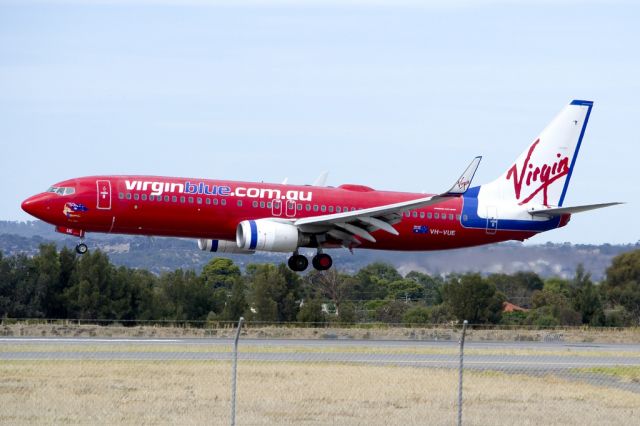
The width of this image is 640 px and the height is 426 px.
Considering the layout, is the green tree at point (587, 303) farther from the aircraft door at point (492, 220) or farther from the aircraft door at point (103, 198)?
the aircraft door at point (103, 198)

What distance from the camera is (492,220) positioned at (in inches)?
1962

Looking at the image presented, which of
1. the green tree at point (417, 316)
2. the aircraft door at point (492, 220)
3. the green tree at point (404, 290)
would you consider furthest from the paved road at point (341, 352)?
the green tree at point (404, 290)

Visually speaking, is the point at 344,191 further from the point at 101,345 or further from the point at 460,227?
the point at 101,345

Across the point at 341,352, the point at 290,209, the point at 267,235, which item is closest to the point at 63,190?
the point at 267,235

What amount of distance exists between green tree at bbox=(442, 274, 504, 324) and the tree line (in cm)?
5

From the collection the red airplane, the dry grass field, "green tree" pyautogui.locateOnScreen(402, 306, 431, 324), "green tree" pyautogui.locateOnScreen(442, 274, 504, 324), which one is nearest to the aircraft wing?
the red airplane

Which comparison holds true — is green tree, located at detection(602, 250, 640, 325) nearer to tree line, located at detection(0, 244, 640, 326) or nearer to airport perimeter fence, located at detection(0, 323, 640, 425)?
tree line, located at detection(0, 244, 640, 326)

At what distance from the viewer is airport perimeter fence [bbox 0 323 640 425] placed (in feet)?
78.2

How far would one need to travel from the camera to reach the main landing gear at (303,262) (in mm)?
48125

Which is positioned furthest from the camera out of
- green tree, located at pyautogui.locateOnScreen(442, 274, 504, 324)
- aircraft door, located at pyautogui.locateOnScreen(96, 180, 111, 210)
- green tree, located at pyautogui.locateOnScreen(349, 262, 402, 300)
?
green tree, located at pyautogui.locateOnScreen(349, 262, 402, 300)

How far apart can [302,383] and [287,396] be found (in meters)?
1.88

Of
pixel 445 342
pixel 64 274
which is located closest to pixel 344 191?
pixel 445 342

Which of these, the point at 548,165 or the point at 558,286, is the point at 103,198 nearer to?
the point at 548,165

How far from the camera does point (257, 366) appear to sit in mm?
30375
